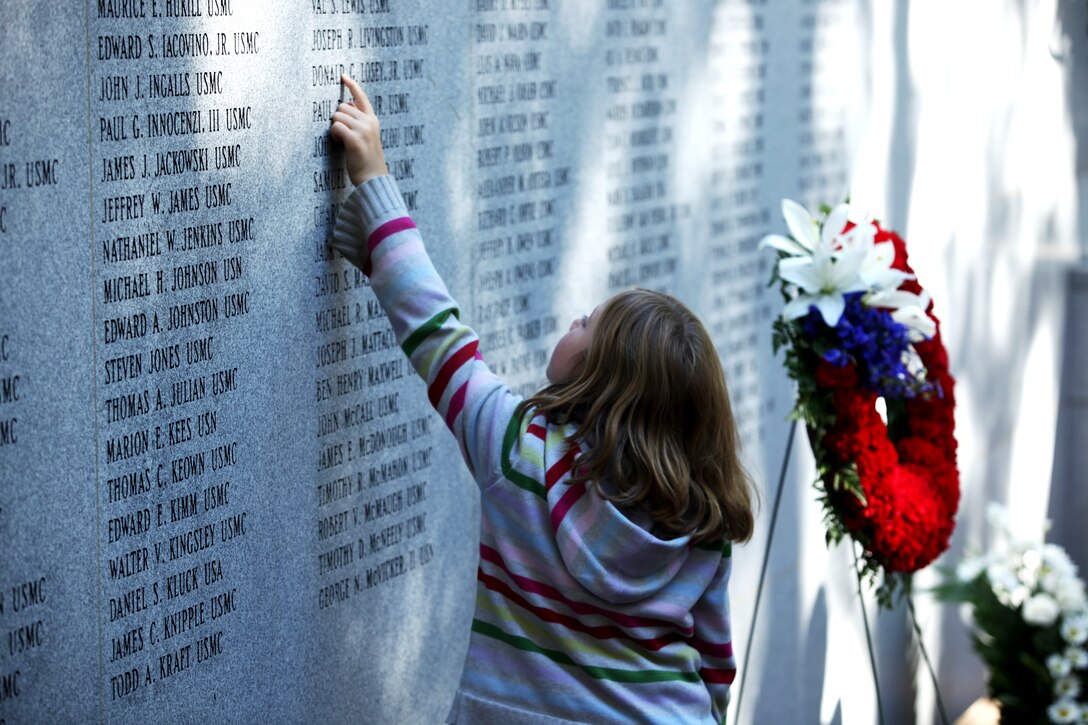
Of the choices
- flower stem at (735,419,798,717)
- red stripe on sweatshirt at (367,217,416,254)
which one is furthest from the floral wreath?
red stripe on sweatshirt at (367,217,416,254)

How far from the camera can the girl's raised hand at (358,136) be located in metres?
2.80

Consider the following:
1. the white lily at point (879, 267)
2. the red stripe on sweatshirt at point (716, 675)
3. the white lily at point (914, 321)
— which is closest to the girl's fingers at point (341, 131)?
the red stripe on sweatshirt at point (716, 675)

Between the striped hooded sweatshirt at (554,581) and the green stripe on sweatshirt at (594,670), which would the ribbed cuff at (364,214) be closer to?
the striped hooded sweatshirt at (554,581)

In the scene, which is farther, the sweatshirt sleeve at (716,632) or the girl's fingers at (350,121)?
the girl's fingers at (350,121)

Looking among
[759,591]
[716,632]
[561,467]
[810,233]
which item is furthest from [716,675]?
[759,591]

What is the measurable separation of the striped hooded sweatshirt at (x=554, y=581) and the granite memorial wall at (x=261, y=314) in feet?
1.09

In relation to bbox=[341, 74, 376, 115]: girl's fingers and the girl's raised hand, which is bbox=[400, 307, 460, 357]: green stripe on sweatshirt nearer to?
the girl's raised hand

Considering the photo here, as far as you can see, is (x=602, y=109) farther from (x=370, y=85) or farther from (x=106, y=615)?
(x=106, y=615)

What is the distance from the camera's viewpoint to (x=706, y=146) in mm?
4383

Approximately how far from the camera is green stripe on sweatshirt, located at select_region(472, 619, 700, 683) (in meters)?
2.51

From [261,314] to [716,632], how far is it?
3.37 feet

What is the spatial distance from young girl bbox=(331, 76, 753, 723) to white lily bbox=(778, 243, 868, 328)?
1.27 metres

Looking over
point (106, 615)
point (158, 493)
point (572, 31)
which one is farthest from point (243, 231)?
point (572, 31)

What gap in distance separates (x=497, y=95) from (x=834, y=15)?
2129 millimetres
